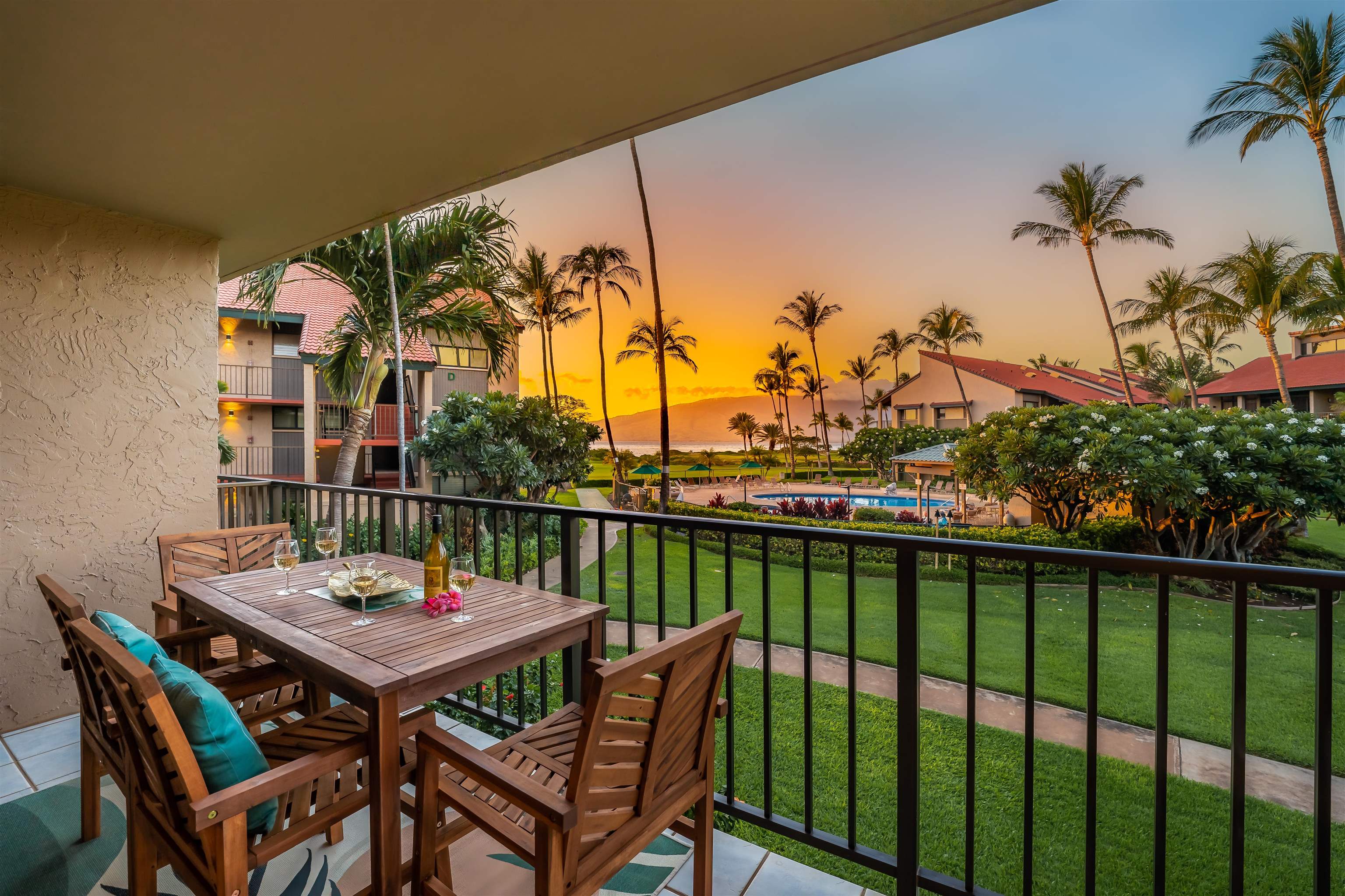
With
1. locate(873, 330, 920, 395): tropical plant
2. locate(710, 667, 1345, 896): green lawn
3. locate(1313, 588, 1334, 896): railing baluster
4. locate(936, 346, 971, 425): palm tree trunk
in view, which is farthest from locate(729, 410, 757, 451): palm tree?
locate(1313, 588, 1334, 896): railing baluster

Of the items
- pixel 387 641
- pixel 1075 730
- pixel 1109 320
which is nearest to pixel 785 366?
pixel 1109 320

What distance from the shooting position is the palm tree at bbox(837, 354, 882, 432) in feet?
122

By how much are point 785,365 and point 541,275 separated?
16829mm

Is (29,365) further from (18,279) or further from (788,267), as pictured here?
(788,267)

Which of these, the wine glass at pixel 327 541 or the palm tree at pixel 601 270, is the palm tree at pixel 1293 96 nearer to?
the palm tree at pixel 601 270

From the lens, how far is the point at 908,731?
1575 mm

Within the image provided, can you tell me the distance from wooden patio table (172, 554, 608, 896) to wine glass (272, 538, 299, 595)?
4cm

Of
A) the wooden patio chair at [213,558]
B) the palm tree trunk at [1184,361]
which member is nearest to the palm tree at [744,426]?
the palm tree trunk at [1184,361]

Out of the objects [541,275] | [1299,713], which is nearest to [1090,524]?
[1299,713]

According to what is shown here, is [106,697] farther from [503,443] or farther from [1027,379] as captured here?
[1027,379]

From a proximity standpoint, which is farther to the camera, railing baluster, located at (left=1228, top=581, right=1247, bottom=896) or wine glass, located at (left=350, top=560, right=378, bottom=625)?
wine glass, located at (left=350, top=560, right=378, bottom=625)

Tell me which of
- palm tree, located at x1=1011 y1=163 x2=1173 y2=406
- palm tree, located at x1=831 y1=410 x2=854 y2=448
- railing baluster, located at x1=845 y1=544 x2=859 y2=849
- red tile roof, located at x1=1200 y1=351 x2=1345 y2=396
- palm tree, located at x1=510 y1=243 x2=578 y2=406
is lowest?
railing baluster, located at x1=845 y1=544 x2=859 y2=849

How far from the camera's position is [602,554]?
8.03 feet

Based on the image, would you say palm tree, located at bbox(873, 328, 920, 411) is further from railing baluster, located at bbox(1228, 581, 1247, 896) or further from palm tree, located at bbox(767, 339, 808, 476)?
railing baluster, located at bbox(1228, 581, 1247, 896)
